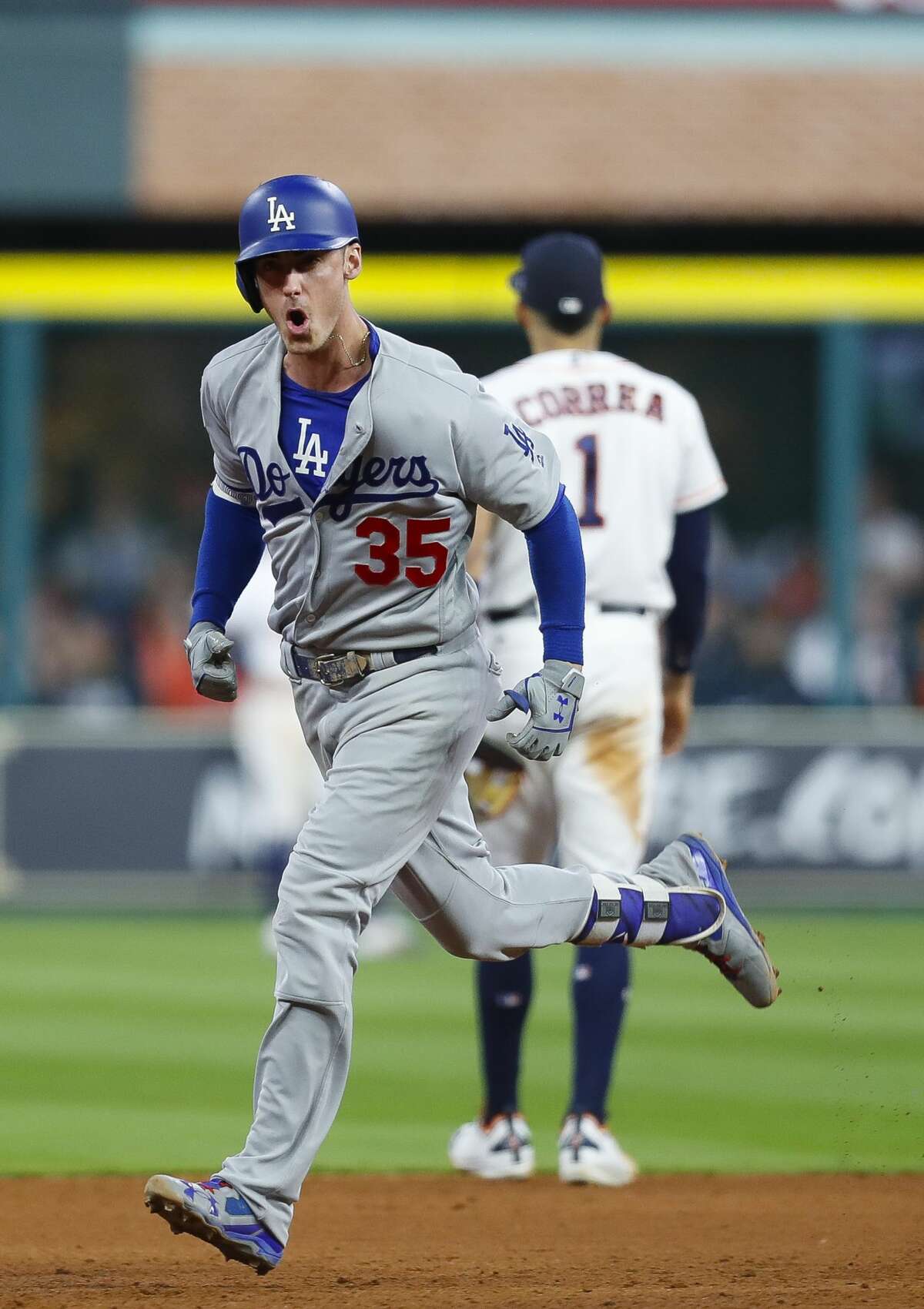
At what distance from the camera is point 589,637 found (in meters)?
5.52

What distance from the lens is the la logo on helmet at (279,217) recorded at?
3986mm

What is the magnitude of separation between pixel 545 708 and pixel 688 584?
1698mm

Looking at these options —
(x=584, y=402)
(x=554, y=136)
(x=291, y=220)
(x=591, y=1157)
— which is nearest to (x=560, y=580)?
(x=291, y=220)

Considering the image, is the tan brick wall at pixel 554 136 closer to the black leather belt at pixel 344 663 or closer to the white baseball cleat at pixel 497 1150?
the white baseball cleat at pixel 497 1150

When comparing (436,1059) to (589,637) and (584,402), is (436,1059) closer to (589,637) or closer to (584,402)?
(589,637)

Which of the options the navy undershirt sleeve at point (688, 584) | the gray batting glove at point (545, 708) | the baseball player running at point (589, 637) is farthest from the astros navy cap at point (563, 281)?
the gray batting glove at point (545, 708)

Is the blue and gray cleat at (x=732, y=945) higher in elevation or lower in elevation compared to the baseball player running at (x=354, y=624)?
lower

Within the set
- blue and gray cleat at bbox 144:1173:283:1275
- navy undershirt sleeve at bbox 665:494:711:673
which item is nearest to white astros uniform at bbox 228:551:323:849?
navy undershirt sleeve at bbox 665:494:711:673

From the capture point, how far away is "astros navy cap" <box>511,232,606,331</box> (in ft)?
18.4

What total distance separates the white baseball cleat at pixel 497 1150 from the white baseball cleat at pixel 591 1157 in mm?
143

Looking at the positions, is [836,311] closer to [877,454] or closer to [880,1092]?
[877,454]

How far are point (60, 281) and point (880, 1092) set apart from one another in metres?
10.9

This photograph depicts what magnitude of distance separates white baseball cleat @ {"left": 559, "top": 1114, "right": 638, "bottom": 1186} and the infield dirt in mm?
46

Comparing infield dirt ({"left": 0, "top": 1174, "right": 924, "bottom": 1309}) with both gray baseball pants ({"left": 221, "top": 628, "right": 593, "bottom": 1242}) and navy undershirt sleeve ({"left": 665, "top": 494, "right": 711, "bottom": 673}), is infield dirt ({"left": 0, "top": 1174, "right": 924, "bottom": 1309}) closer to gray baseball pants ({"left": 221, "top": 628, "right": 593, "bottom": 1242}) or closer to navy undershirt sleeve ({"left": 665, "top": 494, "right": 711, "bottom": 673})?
gray baseball pants ({"left": 221, "top": 628, "right": 593, "bottom": 1242})
